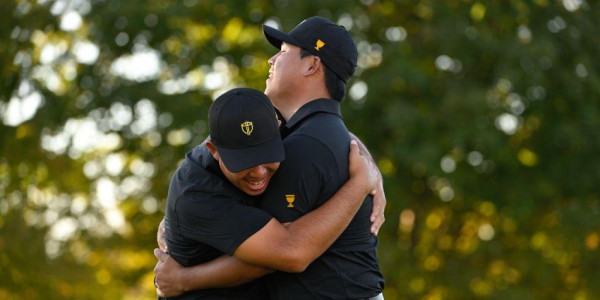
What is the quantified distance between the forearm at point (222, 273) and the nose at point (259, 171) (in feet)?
1.27

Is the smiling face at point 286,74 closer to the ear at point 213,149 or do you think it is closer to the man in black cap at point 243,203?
the man in black cap at point 243,203

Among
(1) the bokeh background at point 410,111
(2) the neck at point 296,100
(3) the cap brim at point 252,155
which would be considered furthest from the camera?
(1) the bokeh background at point 410,111

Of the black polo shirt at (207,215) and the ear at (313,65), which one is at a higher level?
the ear at (313,65)

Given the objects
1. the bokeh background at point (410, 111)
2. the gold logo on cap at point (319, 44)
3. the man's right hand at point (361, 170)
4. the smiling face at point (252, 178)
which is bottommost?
the bokeh background at point (410, 111)

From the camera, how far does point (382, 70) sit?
1478 centimetres

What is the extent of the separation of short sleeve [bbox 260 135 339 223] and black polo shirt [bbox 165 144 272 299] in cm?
10

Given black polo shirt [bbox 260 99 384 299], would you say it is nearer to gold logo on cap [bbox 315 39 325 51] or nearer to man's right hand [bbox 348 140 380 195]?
man's right hand [bbox 348 140 380 195]

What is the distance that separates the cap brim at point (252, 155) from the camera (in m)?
4.32

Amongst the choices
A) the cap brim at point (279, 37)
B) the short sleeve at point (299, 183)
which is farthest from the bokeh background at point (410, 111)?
the short sleeve at point (299, 183)

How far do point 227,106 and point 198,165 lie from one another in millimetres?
324

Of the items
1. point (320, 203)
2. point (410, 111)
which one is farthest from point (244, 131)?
point (410, 111)

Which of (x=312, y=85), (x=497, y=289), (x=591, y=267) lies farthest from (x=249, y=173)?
(x=591, y=267)

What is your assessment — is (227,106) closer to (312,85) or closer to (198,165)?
(198,165)

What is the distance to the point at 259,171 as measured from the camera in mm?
4359
